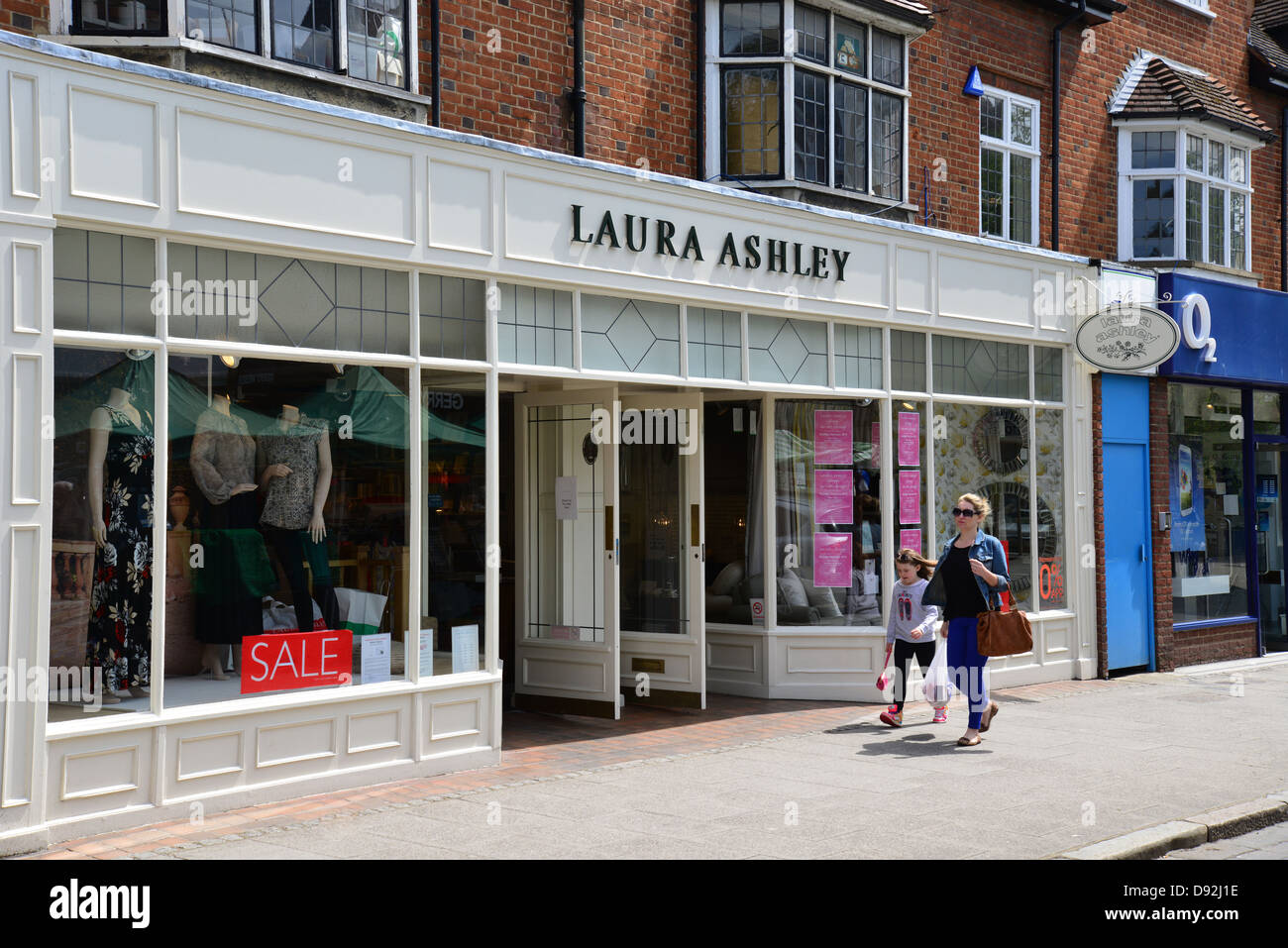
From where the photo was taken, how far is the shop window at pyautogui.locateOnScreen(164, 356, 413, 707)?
790 centimetres

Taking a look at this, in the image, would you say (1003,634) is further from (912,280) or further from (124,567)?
(124,567)

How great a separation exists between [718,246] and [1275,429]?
32.5 feet

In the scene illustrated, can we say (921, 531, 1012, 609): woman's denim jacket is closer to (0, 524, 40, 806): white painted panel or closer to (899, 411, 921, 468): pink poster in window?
(899, 411, 921, 468): pink poster in window

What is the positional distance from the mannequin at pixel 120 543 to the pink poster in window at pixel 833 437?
263 inches

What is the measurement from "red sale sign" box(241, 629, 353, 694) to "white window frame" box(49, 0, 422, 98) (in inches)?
153

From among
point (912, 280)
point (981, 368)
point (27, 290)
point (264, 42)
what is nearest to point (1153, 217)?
point (981, 368)

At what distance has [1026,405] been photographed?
13961mm

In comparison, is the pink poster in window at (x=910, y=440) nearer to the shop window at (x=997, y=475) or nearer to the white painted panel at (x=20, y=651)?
the shop window at (x=997, y=475)

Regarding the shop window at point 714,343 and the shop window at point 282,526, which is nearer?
the shop window at point 282,526

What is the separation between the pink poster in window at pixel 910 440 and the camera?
12719 millimetres

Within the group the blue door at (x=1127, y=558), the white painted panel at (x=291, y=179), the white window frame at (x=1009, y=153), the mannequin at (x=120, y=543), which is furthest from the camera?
the white window frame at (x=1009, y=153)

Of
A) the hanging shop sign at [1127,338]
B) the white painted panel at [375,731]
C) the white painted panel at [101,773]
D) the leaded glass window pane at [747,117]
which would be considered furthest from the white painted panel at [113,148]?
the hanging shop sign at [1127,338]

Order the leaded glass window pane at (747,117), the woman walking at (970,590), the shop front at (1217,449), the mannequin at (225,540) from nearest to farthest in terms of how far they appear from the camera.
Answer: the mannequin at (225,540), the woman walking at (970,590), the leaded glass window pane at (747,117), the shop front at (1217,449)

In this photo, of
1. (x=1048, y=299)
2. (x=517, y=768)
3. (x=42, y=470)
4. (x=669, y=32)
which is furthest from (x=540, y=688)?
(x=1048, y=299)
